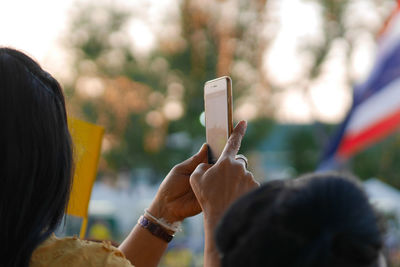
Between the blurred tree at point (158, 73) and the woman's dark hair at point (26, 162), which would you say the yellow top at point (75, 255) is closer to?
the woman's dark hair at point (26, 162)

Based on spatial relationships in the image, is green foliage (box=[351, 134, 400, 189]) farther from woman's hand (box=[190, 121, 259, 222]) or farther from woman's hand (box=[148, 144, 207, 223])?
woman's hand (box=[190, 121, 259, 222])

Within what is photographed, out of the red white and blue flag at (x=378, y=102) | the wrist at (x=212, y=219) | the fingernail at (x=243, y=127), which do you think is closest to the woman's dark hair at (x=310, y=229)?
the wrist at (x=212, y=219)

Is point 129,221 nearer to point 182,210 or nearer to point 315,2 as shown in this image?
point 315,2

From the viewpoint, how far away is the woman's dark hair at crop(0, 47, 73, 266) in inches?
45.9

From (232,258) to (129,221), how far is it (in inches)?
1029

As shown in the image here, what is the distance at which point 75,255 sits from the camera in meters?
1.17

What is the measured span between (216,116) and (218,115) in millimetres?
11

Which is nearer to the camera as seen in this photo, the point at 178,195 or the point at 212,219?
the point at 212,219

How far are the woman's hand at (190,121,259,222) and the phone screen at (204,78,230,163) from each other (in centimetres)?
23

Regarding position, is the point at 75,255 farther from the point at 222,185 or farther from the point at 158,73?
the point at 158,73

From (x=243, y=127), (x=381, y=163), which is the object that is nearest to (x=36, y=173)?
(x=243, y=127)

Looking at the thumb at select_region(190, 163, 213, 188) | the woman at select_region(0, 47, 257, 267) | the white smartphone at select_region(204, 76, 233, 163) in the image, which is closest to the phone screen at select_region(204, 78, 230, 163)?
the white smartphone at select_region(204, 76, 233, 163)

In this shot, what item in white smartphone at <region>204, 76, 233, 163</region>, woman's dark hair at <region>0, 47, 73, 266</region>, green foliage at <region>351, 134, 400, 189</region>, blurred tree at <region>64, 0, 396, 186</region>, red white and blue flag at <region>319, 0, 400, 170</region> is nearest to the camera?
woman's dark hair at <region>0, 47, 73, 266</region>

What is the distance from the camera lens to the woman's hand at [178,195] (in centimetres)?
163
